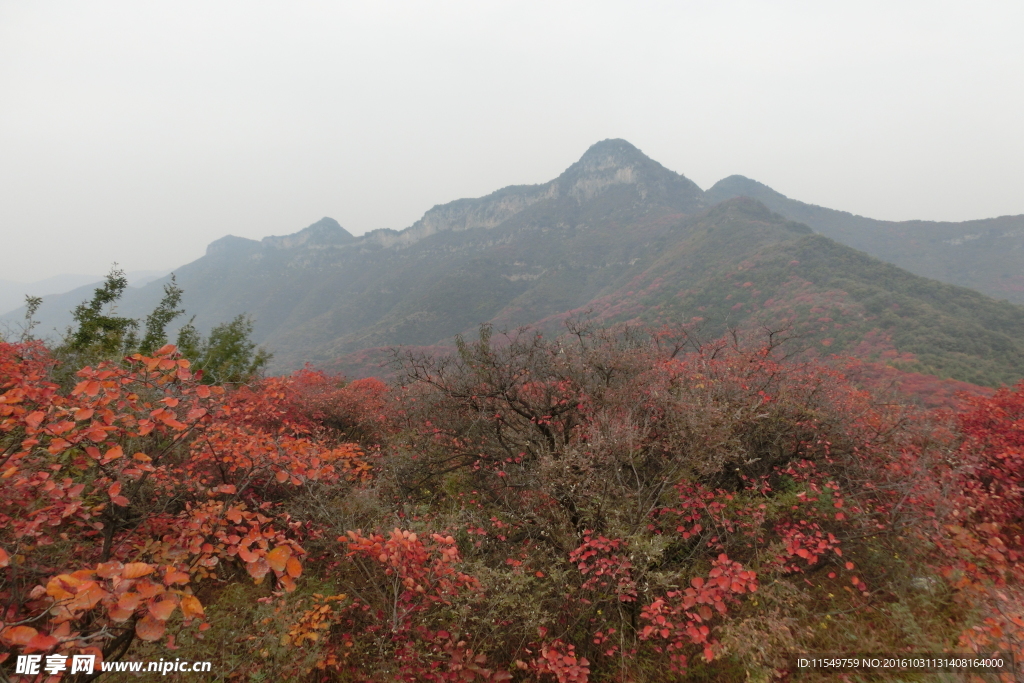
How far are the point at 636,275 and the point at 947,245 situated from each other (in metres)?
79.6

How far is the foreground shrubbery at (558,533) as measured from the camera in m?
4.25

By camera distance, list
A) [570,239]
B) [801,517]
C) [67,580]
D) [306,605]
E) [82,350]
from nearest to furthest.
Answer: [67,580] < [306,605] < [801,517] < [82,350] < [570,239]

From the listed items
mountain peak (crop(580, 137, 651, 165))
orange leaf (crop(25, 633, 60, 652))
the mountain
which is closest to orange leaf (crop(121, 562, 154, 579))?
orange leaf (crop(25, 633, 60, 652))

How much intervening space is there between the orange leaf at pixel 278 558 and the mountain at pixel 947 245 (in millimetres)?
110009

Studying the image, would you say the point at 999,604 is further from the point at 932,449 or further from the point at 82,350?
the point at 82,350

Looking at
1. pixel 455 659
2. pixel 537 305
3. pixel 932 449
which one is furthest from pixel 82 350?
pixel 537 305

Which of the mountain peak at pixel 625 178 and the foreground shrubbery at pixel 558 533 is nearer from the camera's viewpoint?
the foreground shrubbery at pixel 558 533

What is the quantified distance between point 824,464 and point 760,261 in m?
65.1

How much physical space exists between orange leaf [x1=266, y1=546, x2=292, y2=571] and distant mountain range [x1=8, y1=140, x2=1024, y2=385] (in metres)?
25.5

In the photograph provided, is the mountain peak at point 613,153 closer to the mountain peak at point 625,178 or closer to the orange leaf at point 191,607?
the mountain peak at point 625,178

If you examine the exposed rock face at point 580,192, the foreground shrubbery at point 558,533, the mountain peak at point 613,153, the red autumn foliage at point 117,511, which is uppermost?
the mountain peak at point 613,153

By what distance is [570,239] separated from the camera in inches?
5221

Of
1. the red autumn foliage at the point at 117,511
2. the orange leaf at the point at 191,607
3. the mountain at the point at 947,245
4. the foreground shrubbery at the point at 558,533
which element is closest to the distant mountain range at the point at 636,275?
the mountain at the point at 947,245

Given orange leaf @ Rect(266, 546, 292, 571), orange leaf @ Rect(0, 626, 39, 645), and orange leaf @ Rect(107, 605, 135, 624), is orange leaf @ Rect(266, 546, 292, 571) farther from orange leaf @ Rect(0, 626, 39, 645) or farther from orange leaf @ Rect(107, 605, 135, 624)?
orange leaf @ Rect(0, 626, 39, 645)
